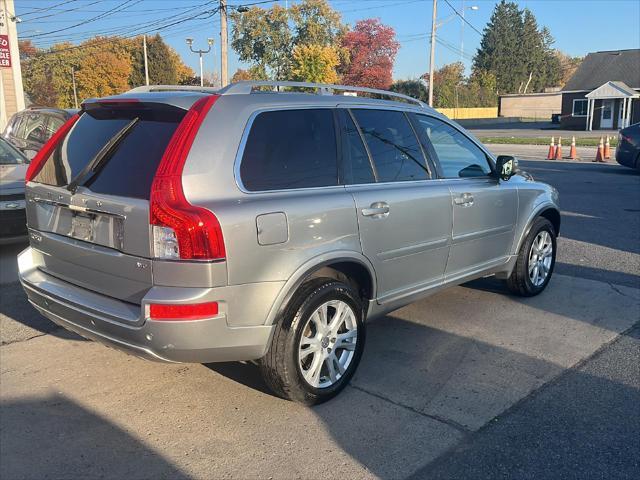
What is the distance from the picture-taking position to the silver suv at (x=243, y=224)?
3072 millimetres

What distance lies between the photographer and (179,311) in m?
3.03

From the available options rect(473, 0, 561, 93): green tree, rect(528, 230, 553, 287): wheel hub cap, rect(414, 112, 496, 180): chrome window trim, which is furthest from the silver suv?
rect(473, 0, 561, 93): green tree

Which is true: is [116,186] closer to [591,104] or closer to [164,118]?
[164,118]

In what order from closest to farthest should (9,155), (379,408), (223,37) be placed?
(379,408) → (9,155) → (223,37)

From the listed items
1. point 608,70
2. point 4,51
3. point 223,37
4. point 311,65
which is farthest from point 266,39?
point 4,51

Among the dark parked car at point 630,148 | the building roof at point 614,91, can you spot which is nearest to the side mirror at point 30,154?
the dark parked car at point 630,148

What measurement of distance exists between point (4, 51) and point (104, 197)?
17.3 metres

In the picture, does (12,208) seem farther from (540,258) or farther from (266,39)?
(266,39)

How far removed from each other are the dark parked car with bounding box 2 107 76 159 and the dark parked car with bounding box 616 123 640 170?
538 inches

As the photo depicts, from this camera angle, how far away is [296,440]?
10.8 feet

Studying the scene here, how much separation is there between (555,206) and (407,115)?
2192 millimetres

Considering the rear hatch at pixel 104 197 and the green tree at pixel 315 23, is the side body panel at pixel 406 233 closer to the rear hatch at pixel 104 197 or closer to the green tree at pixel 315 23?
the rear hatch at pixel 104 197

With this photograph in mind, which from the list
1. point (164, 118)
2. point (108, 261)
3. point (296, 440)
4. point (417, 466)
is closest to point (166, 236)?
point (108, 261)

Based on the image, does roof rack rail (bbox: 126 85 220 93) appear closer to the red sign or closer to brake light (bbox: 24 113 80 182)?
brake light (bbox: 24 113 80 182)
